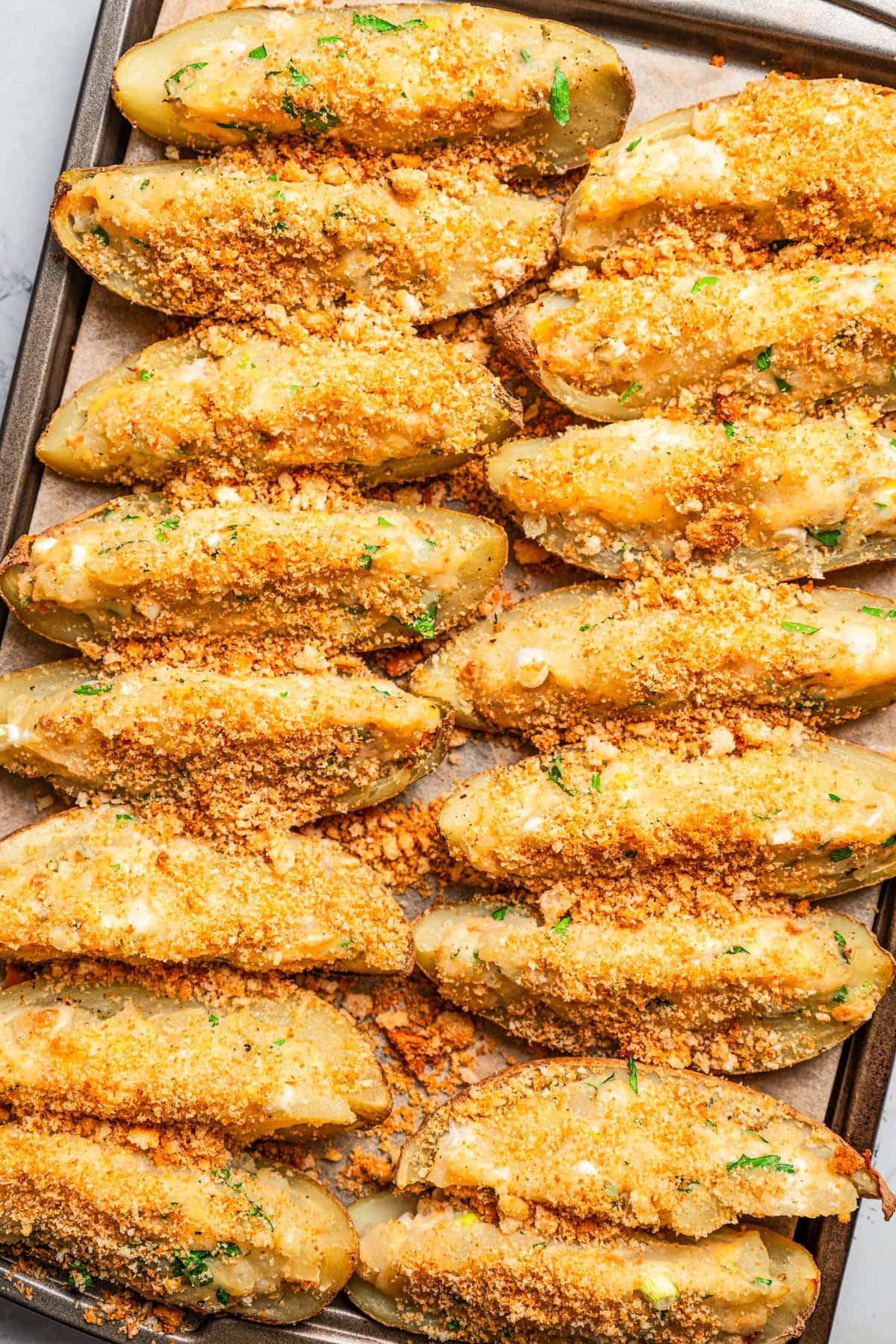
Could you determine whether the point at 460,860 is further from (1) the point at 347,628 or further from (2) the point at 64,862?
(2) the point at 64,862

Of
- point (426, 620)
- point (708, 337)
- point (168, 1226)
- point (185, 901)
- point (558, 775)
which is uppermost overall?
point (708, 337)

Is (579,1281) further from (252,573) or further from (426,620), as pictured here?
(252,573)

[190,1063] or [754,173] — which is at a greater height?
[754,173]

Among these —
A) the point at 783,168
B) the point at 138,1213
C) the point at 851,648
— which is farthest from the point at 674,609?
the point at 138,1213

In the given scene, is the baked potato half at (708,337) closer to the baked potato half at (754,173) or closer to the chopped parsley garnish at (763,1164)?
the baked potato half at (754,173)

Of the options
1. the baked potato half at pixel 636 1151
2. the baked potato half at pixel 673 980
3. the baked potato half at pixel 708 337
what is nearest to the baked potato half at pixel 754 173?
the baked potato half at pixel 708 337

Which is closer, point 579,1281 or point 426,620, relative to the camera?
point 579,1281

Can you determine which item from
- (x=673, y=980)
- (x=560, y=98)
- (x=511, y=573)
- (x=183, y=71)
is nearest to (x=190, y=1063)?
(x=673, y=980)
